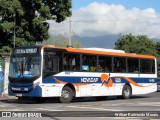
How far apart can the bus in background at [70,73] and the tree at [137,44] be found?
4482cm

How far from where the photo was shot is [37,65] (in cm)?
2031

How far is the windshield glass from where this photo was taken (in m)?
20.4

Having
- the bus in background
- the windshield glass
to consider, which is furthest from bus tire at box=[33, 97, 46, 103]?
the windshield glass

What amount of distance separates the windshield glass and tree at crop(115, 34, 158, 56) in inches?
1978

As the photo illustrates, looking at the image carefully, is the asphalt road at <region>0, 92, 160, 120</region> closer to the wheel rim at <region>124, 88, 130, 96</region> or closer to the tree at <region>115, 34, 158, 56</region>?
the wheel rim at <region>124, 88, 130, 96</region>

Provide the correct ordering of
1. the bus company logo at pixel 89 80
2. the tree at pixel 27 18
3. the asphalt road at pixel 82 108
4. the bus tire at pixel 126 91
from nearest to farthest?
1. the asphalt road at pixel 82 108
2. the bus company logo at pixel 89 80
3. the bus tire at pixel 126 91
4. the tree at pixel 27 18

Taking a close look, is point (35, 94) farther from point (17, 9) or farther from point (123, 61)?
point (17, 9)

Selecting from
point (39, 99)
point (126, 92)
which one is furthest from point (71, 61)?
point (126, 92)

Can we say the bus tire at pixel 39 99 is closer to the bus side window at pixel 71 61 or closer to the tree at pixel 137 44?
the bus side window at pixel 71 61

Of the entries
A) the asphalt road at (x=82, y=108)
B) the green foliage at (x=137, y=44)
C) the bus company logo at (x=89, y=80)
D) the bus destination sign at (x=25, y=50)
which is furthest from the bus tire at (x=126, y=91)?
the green foliage at (x=137, y=44)

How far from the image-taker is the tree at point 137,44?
233 feet

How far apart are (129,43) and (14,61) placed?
55.9 m

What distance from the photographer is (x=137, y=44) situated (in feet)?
242

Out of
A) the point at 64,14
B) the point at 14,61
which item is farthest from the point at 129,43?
the point at 14,61
